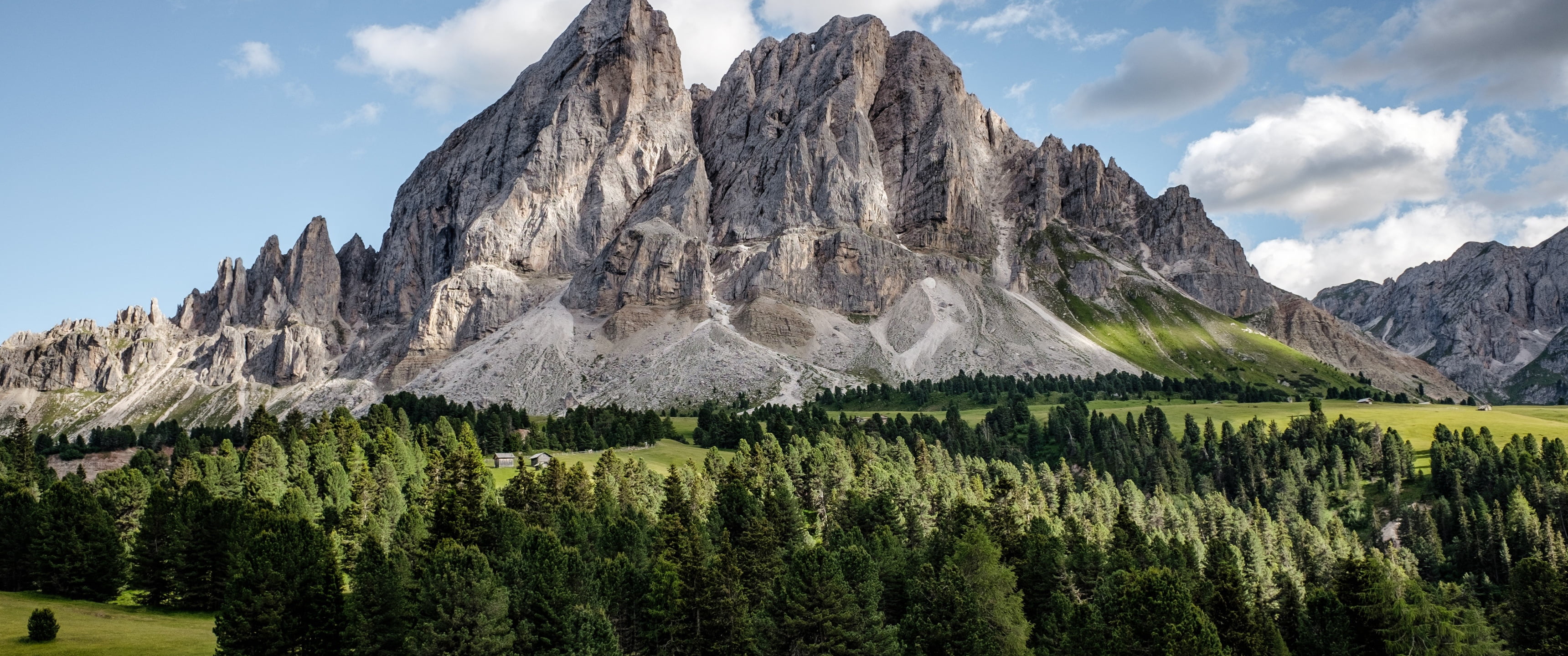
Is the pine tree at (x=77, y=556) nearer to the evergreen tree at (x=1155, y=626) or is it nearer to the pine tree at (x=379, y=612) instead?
the pine tree at (x=379, y=612)

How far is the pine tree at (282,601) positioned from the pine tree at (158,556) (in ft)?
43.1

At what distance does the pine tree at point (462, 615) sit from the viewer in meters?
56.2

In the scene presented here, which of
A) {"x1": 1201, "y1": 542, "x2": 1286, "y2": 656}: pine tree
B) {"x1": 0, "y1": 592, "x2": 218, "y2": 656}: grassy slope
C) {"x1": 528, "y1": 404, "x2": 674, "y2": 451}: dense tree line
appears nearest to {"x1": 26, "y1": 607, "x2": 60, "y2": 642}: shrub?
{"x1": 0, "y1": 592, "x2": 218, "y2": 656}: grassy slope

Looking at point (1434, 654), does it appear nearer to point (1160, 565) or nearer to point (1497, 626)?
point (1160, 565)

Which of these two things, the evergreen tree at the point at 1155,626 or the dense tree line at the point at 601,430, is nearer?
the evergreen tree at the point at 1155,626

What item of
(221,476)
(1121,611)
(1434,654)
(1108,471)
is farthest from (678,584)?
(1108,471)

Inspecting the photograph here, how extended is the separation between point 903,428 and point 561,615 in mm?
130282

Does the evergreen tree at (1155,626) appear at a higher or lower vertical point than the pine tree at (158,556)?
→ lower

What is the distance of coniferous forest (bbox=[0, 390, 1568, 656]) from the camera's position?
200ft

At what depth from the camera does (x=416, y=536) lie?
74.4 metres

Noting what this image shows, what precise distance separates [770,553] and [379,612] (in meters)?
29.3

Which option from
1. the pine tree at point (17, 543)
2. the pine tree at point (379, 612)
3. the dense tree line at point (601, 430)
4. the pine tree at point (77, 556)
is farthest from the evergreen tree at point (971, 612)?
the dense tree line at point (601, 430)

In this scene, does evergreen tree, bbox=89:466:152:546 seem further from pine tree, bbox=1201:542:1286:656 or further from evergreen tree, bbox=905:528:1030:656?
pine tree, bbox=1201:542:1286:656

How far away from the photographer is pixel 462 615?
56.7 metres
